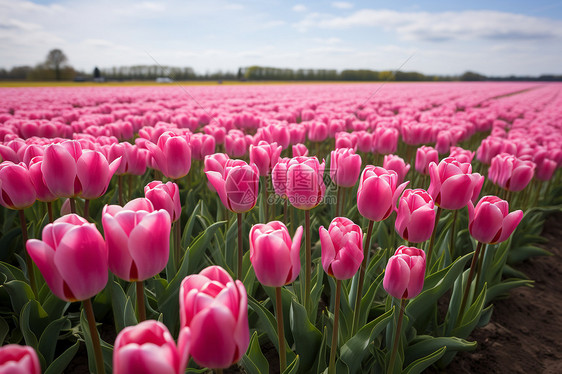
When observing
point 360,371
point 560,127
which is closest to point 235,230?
point 360,371

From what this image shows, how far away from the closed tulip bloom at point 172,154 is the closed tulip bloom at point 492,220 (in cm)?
154

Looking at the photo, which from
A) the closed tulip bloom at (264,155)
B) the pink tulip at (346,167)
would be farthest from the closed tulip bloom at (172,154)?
the pink tulip at (346,167)

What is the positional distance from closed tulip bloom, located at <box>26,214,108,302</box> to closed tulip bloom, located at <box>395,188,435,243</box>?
1.18m

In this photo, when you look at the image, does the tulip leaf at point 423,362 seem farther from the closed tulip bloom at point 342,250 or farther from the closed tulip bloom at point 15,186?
the closed tulip bloom at point 15,186

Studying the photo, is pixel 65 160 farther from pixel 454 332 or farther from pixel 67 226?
pixel 454 332

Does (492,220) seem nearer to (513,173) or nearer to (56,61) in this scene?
(513,173)

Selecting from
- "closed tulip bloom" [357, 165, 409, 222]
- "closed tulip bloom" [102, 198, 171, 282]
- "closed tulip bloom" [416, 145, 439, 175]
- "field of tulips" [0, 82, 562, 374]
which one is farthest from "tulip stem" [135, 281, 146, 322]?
"closed tulip bloom" [416, 145, 439, 175]

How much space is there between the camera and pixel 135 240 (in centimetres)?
100

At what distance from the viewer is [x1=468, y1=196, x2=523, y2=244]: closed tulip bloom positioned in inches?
65.5

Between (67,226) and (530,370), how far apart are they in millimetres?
2754

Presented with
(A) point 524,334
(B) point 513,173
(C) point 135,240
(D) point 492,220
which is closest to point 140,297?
(C) point 135,240

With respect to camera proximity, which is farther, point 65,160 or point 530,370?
point 530,370

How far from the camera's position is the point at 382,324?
1.54 meters

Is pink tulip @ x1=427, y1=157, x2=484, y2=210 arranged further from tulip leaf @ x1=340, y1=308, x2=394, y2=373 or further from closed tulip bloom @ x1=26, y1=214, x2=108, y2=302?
closed tulip bloom @ x1=26, y1=214, x2=108, y2=302
